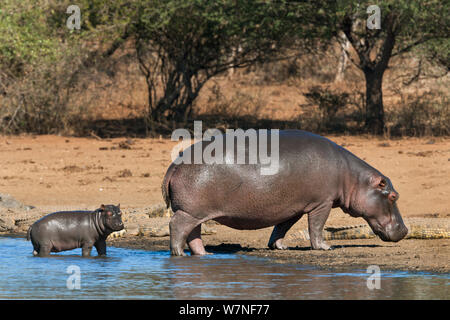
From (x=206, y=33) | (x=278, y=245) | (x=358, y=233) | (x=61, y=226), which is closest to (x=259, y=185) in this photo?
(x=278, y=245)

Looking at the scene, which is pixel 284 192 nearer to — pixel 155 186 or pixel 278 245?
pixel 278 245

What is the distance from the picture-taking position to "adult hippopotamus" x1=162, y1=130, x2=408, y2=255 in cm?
885

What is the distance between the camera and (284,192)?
29.5ft

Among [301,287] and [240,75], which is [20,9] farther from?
[301,287]

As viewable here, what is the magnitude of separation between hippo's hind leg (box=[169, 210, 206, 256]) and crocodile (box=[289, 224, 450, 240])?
4.87 ft

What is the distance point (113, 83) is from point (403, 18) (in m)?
8.29

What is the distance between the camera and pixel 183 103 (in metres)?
22.2

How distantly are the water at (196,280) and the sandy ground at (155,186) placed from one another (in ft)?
1.78

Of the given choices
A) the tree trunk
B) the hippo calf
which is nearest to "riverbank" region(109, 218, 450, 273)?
the hippo calf

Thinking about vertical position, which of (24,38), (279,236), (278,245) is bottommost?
(278,245)

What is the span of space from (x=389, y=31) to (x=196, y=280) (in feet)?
40.3

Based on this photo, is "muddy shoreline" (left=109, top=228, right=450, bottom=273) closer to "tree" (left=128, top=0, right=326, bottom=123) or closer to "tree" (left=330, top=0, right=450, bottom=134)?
"tree" (left=330, top=0, right=450, bottom=134)

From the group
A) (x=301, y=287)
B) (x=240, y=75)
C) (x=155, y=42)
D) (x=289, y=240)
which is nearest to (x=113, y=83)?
(x=155, y=42)
